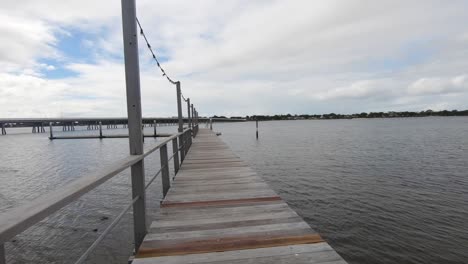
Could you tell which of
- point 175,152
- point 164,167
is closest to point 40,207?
point 164,167

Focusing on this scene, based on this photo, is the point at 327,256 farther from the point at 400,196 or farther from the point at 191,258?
the point at 400,196

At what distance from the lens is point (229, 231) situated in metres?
3.03

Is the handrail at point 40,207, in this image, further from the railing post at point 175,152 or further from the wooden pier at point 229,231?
the railing post at point 175,152

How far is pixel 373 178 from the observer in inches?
452

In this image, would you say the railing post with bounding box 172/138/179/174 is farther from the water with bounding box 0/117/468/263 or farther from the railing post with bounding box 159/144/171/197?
the railing post with bounding box 159/144/171/197

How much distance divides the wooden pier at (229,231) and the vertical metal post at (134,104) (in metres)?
0.25

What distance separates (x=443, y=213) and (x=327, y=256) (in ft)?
21.6

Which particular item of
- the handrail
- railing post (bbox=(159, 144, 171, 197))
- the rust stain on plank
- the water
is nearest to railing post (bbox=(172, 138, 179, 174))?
the water

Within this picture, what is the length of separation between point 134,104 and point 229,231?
1.65 metres

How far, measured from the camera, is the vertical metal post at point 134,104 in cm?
284

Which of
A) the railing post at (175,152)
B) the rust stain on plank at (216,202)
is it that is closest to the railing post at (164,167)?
the rust stain on plank at (216,202)

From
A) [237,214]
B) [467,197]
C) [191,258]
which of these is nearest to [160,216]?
[237,214]

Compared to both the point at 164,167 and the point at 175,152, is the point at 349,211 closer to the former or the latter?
the point at 175,152

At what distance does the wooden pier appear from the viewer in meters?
2.50
